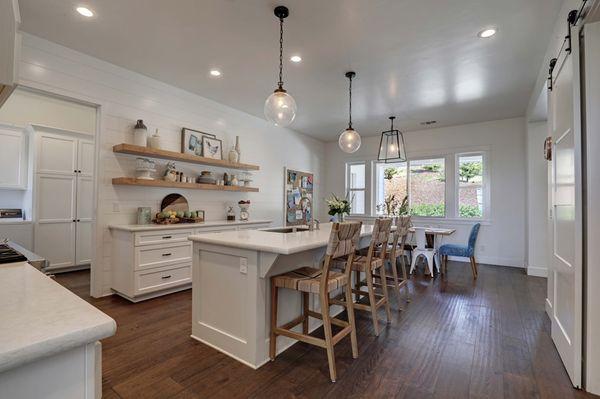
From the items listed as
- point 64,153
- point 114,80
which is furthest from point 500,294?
point 64,153

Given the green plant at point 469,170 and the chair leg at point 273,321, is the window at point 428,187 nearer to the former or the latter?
the green plant at point 469,170

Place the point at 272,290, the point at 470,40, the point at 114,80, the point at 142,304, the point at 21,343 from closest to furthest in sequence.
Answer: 1. the point at 21,343
2. the point at 272,290
3. the point at 470,40
4. the point at 142,304
5. the point at 114,80

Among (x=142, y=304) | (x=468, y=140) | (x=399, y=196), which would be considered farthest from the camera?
(x=399, y=196)

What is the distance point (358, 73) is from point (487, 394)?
338 cm

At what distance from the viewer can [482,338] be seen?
2.63 m

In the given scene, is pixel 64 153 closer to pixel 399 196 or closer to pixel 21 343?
pixel 21 343

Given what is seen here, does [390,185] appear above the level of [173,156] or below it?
below

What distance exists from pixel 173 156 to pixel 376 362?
3.39m

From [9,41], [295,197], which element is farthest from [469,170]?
[9,41]

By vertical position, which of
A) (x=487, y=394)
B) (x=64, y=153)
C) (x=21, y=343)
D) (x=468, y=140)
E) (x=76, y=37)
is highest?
(x=76, y=37)

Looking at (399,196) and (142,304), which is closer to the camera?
(142,304)

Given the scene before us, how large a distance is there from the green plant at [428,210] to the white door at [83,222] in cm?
614

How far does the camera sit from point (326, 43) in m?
3.08

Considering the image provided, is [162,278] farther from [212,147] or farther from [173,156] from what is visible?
[212,147]
